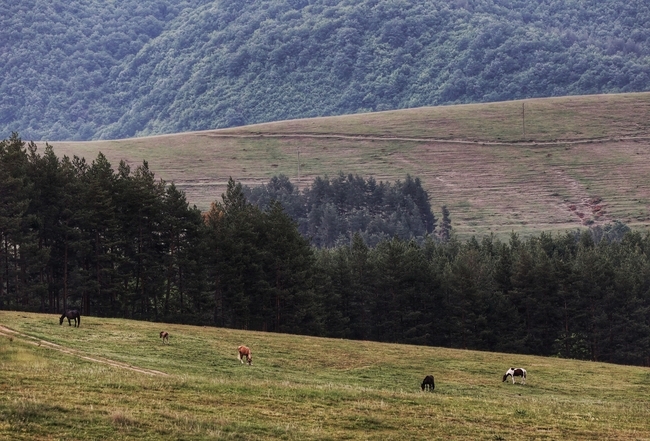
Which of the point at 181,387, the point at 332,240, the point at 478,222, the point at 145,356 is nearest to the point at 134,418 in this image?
the point at 181,387

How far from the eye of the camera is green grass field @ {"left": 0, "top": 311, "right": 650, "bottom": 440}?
2700 cm

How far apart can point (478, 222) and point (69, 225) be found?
375 feet

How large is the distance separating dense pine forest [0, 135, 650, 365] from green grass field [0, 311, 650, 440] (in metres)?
18.9

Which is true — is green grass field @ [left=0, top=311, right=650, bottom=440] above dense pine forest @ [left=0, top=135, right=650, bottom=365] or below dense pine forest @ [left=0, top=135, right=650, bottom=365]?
below

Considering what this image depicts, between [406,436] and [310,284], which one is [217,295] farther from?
[406,436]

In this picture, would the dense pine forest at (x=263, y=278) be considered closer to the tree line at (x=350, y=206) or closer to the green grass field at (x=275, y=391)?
the green grass field at (x=275, y=391)

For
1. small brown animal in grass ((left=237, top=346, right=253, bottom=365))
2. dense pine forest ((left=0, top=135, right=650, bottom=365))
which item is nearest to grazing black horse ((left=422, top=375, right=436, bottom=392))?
small brown animal in grass ((left=237, top=346, right=253, bottom=365))

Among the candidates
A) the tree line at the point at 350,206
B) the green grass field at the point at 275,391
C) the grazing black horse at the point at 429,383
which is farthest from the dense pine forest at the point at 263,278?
the tree line at the point at 350,206

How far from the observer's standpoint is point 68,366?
3934cm

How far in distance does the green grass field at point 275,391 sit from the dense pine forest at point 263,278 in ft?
62.2

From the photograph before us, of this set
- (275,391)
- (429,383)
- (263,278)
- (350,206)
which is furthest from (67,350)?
(350,206)

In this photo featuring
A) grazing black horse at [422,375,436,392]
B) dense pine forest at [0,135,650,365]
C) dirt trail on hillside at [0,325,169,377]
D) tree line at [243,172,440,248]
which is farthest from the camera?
tree line at [243,172,440,248]

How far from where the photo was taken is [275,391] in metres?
35.1

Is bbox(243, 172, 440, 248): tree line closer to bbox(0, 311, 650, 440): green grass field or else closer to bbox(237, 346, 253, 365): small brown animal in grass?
bbox(0, 311, 650, 440): green grass field
